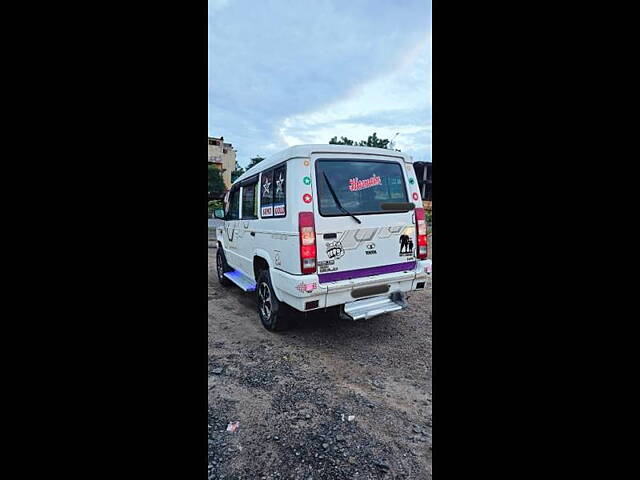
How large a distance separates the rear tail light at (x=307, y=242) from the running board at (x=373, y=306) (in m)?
0.66

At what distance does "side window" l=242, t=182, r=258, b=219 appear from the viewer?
14.7 feet

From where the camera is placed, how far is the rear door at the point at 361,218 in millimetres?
3293

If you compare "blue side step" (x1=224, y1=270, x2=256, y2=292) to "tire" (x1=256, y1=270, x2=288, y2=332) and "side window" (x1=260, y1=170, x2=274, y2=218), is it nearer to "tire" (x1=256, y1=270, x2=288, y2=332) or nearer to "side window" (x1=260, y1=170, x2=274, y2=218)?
"tire" (x1=256, y1=270, x2=288, y2=332)

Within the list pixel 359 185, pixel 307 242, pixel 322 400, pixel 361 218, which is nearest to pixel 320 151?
pixel 359 185

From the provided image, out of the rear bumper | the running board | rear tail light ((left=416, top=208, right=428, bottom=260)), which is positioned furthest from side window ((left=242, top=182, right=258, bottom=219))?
rear tail light ((left=416, top=208, right=428, bottom=260))

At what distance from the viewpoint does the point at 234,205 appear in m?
5.54

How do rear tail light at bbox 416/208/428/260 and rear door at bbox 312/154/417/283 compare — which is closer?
rear door at bbox 312/154/417/283

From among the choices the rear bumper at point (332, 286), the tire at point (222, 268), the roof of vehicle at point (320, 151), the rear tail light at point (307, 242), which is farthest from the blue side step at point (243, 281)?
the roof of vehicle at point (320, 151)

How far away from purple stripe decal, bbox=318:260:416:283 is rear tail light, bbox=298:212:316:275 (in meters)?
0.17

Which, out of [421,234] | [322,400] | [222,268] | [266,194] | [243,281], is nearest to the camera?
[322,400]

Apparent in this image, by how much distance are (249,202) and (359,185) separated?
204cm

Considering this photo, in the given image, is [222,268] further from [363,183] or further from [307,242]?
[363,183]

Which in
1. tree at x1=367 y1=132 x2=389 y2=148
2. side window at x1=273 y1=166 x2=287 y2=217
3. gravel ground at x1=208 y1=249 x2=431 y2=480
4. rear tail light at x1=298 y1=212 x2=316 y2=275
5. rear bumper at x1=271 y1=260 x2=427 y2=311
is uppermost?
tree at x1=367 y1=132 x2=389 y2=148
